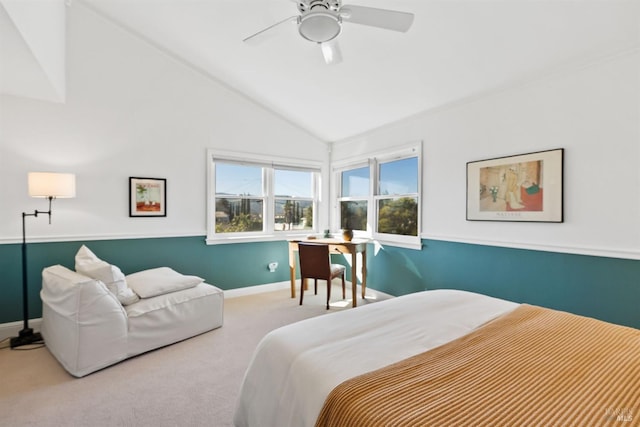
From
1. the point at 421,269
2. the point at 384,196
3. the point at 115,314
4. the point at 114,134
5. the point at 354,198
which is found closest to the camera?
the point at 115,314

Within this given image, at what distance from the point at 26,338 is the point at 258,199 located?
9.22 feet

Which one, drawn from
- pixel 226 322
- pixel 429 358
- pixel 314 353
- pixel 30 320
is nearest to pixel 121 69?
pixel 30 320

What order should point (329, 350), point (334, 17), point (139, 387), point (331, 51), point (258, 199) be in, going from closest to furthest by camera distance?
point (329, 350) → point (334, 17) → point (139, 387) → point (331, 51) → point (258, 199)

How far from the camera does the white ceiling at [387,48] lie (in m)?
2.21

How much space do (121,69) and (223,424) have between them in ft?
12.1

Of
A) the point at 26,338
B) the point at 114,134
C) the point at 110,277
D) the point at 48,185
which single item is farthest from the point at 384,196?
the point at 26,338

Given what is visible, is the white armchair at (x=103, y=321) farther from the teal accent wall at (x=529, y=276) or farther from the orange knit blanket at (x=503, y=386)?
the teal accent wall at (x=529, y=276)

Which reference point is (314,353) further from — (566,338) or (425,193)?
(425,193)

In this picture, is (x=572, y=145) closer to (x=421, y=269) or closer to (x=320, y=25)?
(x=421, y=269)

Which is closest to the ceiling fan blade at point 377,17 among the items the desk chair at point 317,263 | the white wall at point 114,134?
the desk chair at point 317,263

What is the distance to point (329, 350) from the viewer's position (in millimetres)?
1245

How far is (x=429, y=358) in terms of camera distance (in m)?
1.19

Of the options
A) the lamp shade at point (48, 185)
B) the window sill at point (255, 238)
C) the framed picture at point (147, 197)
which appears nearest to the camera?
the lamp shade at point (48, 185)

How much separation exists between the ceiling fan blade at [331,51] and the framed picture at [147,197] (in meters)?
2.49
